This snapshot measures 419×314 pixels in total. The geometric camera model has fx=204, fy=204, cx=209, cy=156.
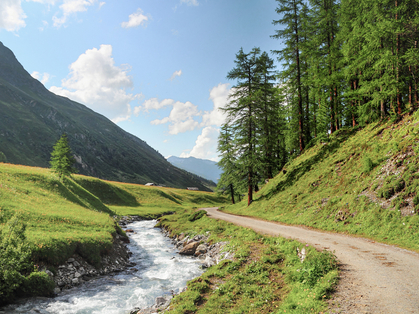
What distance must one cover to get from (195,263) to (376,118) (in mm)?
27693

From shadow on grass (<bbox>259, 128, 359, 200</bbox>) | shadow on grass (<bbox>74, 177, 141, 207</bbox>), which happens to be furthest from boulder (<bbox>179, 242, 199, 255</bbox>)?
shadow on grass (<bbox>74, 177, 141, 207</bbox>)

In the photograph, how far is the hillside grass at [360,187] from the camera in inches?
540

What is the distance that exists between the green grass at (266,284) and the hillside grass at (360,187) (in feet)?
21.0

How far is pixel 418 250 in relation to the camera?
10.8 metres

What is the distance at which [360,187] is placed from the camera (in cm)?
1828

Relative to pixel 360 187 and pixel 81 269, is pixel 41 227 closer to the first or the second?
pixel 81 269

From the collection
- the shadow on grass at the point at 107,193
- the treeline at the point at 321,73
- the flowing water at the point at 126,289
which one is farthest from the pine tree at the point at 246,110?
the shadow on grass at the point at 107,193

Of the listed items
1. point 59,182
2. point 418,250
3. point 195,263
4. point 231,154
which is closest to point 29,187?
point 59,182

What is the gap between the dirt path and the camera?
636 centimetres

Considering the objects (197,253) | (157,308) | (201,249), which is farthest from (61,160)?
(157,308)

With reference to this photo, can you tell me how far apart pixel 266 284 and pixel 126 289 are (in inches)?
374

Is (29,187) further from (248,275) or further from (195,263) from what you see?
(248,275)

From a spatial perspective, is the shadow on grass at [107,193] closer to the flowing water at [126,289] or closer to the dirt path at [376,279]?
the flowing water at [126,289]

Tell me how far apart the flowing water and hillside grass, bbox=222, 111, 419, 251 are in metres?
12.4
